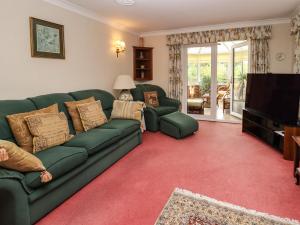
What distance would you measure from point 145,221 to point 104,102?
2.55 meters

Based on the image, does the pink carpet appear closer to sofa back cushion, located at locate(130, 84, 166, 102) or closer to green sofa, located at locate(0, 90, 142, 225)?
green sofa, located at locate(0, 90, 142, 225)

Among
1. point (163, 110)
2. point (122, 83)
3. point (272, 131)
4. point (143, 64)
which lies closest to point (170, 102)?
point (163, 110)

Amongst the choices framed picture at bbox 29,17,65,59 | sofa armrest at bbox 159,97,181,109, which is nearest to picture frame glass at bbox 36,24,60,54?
framed picture at bbox 29,17,65,59

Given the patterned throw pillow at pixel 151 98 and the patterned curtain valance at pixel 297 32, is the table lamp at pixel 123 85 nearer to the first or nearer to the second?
the patterned throw pillow at pixel 151 98

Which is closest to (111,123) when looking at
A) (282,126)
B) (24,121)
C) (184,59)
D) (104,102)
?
(104,102)

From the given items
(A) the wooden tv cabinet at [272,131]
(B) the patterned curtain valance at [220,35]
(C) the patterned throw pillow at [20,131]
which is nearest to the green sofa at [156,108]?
(B) the patterned curtain valance at [220,35]

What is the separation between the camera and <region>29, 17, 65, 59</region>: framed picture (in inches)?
118

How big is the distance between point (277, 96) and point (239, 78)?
2.39m

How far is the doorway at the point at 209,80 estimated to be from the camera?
5.62 metres

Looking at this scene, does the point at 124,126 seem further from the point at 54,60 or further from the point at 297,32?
the point at 297,32

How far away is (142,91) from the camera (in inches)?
210

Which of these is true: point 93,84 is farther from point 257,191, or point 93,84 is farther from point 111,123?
point 257,191

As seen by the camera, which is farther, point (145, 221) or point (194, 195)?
point (194, 195)

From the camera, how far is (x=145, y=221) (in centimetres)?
187
